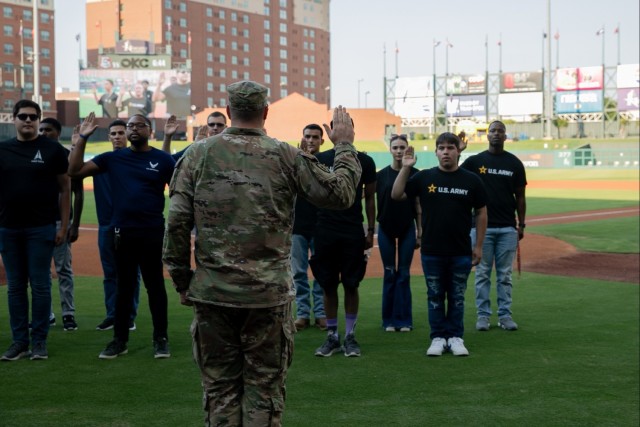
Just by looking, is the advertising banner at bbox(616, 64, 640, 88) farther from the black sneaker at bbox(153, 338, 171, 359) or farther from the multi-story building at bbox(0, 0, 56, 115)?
the black sneaker at bbox(153, 338, 171, 359)

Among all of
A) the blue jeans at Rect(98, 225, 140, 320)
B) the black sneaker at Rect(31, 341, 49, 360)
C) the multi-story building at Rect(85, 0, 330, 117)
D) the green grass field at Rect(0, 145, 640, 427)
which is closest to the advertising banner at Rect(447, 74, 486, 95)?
the multi-story building at Rect(85, 0, 330, 117)

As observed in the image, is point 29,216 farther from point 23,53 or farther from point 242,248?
point 23,53

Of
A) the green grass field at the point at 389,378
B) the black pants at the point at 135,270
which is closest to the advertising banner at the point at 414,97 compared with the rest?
the green grass field at the point at 389,378

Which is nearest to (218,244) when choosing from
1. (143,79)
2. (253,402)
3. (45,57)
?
(253,402)

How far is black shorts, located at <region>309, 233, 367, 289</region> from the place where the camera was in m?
7.64

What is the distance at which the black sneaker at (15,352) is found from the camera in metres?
7.41

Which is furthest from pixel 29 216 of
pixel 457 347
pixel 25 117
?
pixel 457 347

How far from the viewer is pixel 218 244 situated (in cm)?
404

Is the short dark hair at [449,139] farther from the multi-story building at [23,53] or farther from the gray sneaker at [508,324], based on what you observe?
the multi-story building at [23,53]

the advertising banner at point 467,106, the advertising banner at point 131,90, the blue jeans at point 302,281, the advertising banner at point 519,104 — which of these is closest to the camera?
the blue jeans at point 302,281

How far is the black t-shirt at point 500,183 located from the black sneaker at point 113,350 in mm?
4268

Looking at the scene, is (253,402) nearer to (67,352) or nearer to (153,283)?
(153,283)

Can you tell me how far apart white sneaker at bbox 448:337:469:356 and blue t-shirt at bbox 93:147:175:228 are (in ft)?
10.2

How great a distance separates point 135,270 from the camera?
25.0 feet
